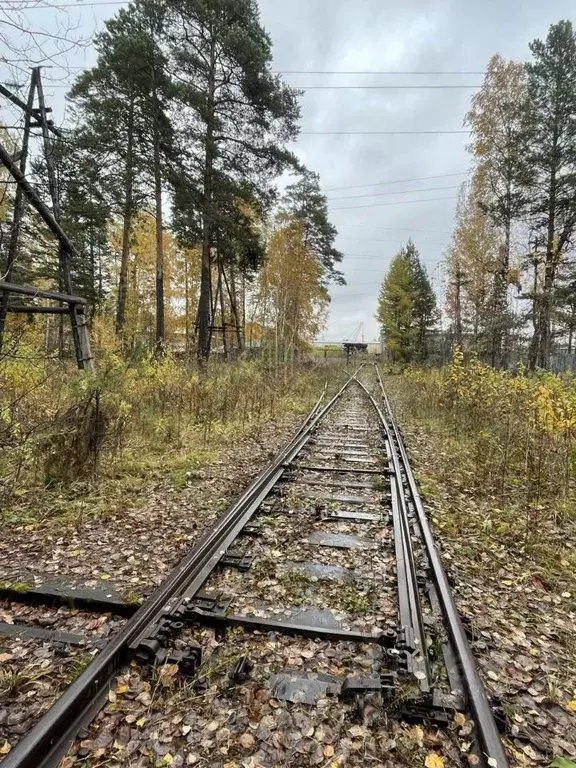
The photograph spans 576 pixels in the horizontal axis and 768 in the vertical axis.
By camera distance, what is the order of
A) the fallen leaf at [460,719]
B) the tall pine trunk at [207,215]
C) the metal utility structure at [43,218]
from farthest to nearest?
the tall pine trunk at [207,215], the metal utility structure at [43,218], the fallen leaf at [460,719]

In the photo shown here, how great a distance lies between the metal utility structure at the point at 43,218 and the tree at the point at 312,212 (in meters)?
19.0

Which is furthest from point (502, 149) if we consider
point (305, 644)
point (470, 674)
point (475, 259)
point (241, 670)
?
point (241, 670)

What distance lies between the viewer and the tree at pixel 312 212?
2536cm

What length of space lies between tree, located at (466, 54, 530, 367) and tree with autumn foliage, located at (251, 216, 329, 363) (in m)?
9.76

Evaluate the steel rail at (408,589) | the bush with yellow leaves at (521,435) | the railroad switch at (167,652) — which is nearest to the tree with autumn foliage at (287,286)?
the bush with yellow leaves at (521,435)

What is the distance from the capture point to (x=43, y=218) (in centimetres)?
680

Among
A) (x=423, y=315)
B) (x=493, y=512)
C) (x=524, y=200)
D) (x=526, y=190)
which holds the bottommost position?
(x=493, y=512)

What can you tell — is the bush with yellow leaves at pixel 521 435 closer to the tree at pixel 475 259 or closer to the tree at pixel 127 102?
the tree at pixel 475 259

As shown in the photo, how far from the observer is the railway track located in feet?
6.05

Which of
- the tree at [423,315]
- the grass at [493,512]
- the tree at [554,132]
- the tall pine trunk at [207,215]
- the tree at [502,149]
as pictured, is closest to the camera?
the grass at [493,512]

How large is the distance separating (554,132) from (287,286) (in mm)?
13150

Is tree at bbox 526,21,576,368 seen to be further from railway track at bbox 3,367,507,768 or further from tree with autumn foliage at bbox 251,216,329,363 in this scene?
railway track at bbox 3,367,507,768

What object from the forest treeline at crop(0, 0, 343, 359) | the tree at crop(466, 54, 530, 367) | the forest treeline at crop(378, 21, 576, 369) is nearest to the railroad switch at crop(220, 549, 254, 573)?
the forest treeline at crop(0, 0, 343, 359)

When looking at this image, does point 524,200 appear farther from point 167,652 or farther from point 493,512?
point 167,652
